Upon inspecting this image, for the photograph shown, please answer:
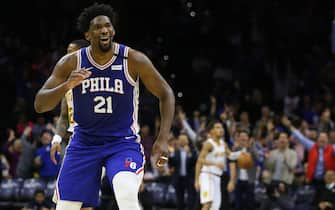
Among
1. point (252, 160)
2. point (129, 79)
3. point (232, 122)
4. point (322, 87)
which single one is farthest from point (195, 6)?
point (129, 79)

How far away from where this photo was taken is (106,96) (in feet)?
24.1

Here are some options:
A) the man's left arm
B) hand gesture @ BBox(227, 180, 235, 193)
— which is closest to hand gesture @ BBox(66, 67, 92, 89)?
the man's left arm

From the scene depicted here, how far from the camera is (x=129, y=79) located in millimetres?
7387

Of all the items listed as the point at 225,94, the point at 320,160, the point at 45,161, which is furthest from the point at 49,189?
the point at 225,94

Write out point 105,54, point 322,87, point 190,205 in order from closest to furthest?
point 105,54, point 190,205, point 322,87

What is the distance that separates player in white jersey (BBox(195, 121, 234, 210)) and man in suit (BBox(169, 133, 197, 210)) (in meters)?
1.05

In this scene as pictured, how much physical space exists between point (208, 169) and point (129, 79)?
6676mm

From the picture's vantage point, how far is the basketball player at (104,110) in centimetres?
733

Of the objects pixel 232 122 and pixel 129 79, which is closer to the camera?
pixel 129 79

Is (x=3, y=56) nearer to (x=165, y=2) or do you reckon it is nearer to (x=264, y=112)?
(x=165, y=2)

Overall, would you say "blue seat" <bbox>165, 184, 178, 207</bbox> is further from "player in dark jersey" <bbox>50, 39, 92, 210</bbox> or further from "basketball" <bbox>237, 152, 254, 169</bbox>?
"player in dark jersey" <bbox>50, 39, 92, 210</bbox>

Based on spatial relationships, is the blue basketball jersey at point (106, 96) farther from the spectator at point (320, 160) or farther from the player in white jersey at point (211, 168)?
the spectator at point (320, 160)

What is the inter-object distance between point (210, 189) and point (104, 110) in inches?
257

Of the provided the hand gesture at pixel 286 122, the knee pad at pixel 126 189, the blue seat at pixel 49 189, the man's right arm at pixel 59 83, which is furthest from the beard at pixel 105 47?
the hand gesture at pixel 286 122
